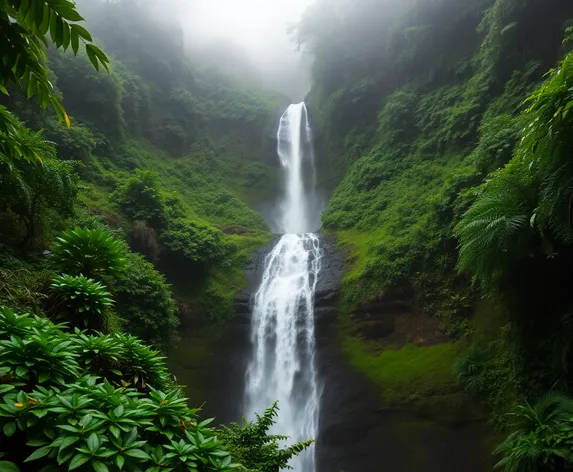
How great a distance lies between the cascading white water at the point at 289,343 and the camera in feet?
37.9

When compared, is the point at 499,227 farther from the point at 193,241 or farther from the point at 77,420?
the point at 193,241

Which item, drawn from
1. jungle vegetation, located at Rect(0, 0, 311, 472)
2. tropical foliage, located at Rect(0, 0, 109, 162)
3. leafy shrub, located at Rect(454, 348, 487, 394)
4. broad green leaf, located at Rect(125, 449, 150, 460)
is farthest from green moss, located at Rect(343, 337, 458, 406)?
tropical foliage, located at Rect(0, 0, 109, 162)

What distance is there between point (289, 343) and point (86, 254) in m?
9.14

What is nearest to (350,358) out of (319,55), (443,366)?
(443,366)

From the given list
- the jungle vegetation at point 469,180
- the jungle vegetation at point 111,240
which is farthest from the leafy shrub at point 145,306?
the jungle vegetation at point 469,180

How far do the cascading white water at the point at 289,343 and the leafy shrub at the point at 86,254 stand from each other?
8.20 m

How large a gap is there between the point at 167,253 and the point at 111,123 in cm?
1130

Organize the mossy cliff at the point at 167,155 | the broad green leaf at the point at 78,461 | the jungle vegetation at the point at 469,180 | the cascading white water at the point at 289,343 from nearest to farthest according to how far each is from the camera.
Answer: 1. the broad green leaf at the point at 78,461
2. the jungle vegetation at the point at 469,180
3. the cascading white water at the point at 289,343
4. the mossy cliff at the point at 167,155

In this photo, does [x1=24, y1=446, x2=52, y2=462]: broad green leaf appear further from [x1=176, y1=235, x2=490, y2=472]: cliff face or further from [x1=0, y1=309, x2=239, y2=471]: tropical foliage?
[x1=176, y1=235, x2=490, y2=472]: cliff face

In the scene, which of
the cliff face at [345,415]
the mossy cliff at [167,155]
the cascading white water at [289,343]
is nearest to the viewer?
the cliff face at [345,415]

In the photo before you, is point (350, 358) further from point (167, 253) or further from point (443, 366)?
point (167, 253)

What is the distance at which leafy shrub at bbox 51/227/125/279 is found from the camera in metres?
5.12

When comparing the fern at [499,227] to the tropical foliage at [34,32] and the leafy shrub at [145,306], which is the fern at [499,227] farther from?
the leafy shrub at [145,306]

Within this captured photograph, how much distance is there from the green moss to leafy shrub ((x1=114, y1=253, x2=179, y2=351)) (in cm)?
557
